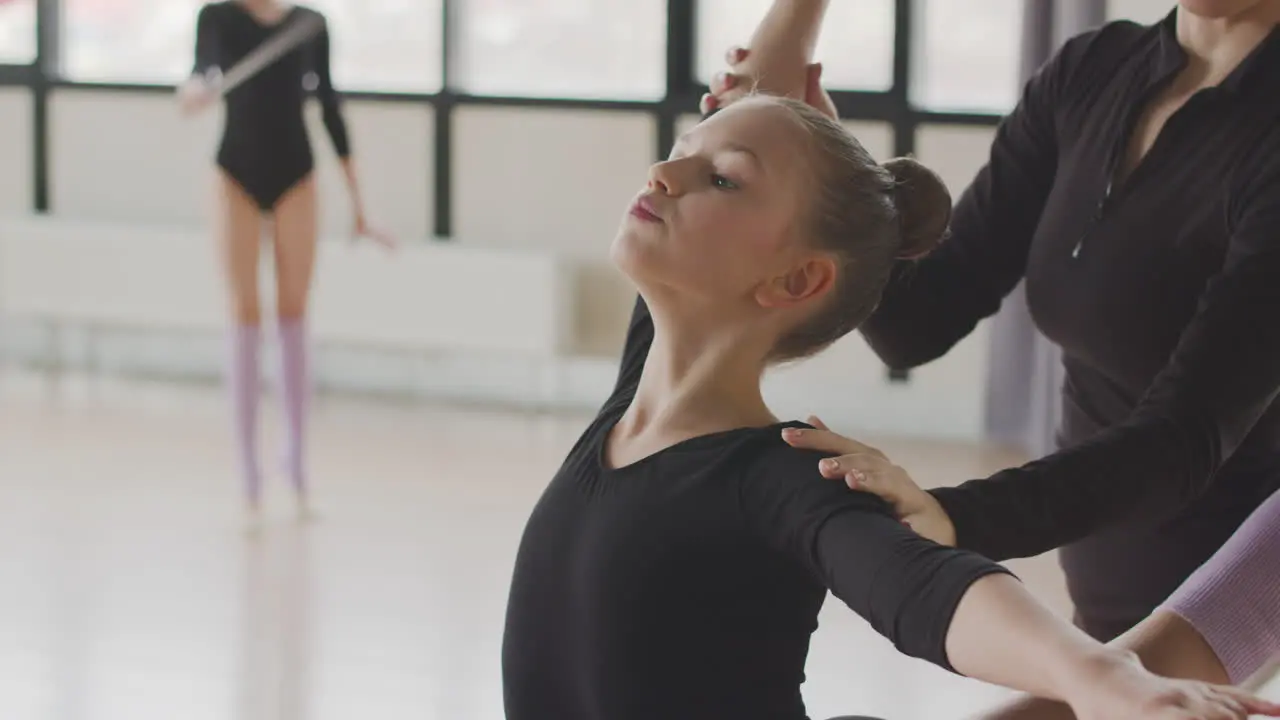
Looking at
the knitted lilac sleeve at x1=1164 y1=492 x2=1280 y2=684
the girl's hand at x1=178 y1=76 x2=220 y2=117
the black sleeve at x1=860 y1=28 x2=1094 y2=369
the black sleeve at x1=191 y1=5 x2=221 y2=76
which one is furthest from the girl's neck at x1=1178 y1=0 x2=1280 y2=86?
the black sleeve at x1=191 y1=5 x2=221 y2=76

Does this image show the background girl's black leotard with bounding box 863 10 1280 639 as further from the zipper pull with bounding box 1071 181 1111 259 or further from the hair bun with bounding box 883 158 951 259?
the hair bun with bounding box 883 158 951 259

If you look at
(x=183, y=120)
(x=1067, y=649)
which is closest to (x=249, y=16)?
(x=183, y=120)

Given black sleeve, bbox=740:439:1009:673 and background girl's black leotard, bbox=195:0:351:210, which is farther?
background girl's black leotard, bbox=195:0:351:210

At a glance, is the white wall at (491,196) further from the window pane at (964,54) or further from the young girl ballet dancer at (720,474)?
the young girl ballet dancer at (720,474)

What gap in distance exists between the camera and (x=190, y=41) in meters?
6.99

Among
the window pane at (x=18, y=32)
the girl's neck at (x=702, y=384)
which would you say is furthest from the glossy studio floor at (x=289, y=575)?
the girl's neck at (x=702, y=384)

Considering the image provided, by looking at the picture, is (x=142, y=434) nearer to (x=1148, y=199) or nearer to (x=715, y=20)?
(x=715, y=20)

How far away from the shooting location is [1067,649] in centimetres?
92

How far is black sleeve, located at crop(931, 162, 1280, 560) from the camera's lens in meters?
1.31

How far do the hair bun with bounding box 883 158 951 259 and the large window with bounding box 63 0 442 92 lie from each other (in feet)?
17.3

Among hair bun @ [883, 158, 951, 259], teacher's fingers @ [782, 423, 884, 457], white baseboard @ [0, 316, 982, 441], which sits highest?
hair bun @ [883, 158, 951, 259]

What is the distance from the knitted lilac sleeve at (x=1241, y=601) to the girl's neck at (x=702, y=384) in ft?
1.07

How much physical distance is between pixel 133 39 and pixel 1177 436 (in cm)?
620

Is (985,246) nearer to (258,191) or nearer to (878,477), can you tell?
(878,477)
